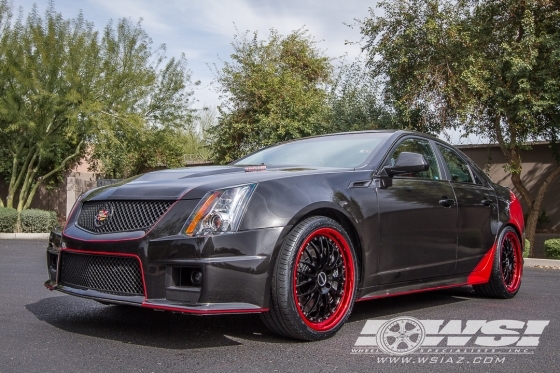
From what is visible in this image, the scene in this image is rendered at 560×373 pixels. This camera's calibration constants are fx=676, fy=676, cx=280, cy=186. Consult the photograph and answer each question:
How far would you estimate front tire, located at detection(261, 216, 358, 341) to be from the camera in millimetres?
4332

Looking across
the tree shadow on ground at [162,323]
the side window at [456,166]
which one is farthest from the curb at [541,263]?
the tree shadow on ground at [162,323]

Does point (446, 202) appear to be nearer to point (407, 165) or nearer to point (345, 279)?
point (407, 165)

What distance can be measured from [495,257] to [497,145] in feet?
44.6

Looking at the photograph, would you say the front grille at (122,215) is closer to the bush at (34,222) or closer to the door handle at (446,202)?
the door handle at (446,202)

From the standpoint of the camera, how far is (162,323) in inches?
203

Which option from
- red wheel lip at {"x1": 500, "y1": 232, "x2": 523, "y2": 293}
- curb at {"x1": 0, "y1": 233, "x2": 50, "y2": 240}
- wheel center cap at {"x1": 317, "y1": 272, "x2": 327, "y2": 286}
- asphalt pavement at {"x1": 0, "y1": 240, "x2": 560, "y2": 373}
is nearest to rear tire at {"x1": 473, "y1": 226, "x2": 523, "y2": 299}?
red wheel lip at {"x1": 500, "y1": 232, "x2": 523, "y2": 293}

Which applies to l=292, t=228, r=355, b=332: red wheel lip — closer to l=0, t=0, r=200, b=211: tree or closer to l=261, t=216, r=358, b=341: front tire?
l=261, t=216, r=358, b=341: front tire

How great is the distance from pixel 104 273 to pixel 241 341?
1019 millimetres

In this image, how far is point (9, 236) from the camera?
18.8 m

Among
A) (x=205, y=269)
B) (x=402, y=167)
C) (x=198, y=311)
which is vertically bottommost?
(x=198, y=311)

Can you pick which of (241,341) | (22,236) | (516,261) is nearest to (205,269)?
(241,341)

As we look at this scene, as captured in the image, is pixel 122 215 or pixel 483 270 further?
pixel 483 270

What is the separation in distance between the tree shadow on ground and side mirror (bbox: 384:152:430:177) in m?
1.22

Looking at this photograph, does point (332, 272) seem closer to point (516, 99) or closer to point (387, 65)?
point (516, 99)
